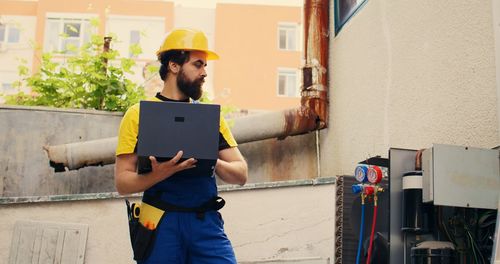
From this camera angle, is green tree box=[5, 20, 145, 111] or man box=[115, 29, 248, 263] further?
green tree box=[5, 20, 145, 111]

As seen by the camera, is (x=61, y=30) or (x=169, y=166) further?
(x=61, y=30)

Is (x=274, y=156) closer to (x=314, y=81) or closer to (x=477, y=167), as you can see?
(x=314, y=81)

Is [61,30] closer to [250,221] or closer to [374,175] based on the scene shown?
[250,221]

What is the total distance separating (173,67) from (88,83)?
4402 mm

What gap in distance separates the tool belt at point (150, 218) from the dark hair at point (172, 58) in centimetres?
64

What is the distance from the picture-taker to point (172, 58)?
10.1 ft

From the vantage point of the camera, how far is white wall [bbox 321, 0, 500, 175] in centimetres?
Answer: 321

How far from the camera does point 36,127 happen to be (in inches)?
249

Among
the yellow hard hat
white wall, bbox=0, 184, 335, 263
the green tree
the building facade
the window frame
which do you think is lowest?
white wall, bbox=0, 184, 335, 263

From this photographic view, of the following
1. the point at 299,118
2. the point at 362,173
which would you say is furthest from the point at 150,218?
the point at 299,118

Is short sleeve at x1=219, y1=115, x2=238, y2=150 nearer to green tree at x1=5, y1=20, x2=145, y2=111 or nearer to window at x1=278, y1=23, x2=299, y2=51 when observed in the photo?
green tree at x1=5, y1=20, x2=145, y2=111

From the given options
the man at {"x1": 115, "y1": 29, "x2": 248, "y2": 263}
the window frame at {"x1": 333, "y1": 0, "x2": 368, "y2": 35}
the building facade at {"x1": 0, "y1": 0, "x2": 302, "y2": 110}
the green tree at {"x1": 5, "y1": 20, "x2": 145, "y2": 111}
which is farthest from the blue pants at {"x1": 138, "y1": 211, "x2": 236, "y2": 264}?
the building facade at {"x1": 0, "y1": 0, "x2": 302, "y2": 110}

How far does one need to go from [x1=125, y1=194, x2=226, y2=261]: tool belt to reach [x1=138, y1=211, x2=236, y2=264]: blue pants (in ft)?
0.06

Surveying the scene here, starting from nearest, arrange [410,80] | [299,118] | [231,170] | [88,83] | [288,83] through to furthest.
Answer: [231,170], [410,80], [299,118], [88,83], [288,83]
